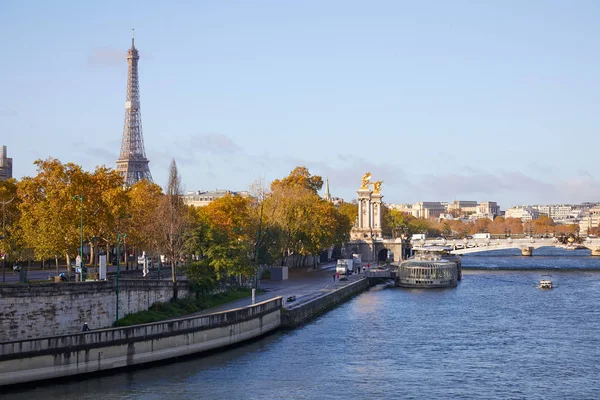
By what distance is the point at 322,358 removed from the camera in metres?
55.3

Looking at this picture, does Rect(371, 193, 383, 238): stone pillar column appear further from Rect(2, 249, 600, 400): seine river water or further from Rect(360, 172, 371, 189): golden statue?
Rect(2, 249, 600, 400): seine river water

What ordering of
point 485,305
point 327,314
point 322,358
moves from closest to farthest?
point 322,358 < point 327,314 < point 485,305

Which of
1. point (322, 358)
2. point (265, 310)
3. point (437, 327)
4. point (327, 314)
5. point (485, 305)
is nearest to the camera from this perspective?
point (322, 358)

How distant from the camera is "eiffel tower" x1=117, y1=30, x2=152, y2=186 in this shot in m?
189

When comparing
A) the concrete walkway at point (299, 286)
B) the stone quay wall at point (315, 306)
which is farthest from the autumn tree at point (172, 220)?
the stone quay wall at point (315, 306)

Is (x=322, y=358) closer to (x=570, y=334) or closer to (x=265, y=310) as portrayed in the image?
(x=265, y=310)

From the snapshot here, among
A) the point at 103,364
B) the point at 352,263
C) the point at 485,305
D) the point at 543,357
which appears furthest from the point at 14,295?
the point at 352,263

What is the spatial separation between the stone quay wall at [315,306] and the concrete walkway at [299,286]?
0.96m

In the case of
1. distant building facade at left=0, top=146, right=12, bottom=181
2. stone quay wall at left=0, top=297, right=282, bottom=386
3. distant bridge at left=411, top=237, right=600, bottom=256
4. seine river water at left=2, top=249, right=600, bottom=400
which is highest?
distant building facade at left=0, top=146, right=12, bottom=181

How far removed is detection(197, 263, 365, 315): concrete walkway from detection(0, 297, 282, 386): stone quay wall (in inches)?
266

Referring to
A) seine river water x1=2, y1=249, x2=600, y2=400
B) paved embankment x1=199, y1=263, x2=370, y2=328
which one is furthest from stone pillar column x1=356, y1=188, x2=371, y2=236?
seine river water x1=2, y1=249, x2=600, y2=400

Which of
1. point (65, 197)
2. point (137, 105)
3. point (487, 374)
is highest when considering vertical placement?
point (137, 105)

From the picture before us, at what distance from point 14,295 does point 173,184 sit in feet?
82.8

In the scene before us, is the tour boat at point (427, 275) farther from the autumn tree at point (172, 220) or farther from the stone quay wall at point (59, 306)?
the stone quay wall at point (59, 306)
